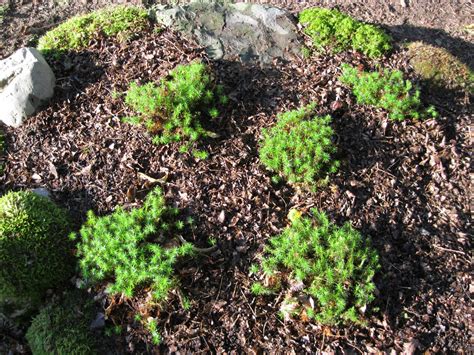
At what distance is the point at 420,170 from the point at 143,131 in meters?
3.21

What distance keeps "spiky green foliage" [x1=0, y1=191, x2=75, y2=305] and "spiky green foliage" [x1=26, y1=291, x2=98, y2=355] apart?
264mm

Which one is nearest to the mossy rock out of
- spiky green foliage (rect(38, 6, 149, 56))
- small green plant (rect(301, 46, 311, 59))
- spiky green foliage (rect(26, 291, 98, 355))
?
small green plant (rect(301, 46, 311, 59))

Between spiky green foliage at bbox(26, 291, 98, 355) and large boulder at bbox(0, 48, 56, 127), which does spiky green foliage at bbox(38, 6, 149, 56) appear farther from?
spiky green foliage at bbox(26, 291, 98, 355)

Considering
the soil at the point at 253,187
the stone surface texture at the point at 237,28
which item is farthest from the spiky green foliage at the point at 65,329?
the stone surface texture at the point at 237,28

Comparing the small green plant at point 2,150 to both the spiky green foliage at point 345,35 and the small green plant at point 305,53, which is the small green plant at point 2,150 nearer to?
the small green plant at point 305,53

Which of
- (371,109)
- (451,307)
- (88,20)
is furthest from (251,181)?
(88,20)

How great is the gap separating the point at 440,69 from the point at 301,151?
2.53 meters

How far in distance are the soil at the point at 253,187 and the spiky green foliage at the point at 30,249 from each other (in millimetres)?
Result: 414

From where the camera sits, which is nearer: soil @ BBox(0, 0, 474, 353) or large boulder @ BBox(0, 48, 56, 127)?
soil @ BBox(0, 0, 474, 353)

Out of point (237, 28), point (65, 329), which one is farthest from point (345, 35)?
point (65, 329)

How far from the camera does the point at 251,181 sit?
15.7ft

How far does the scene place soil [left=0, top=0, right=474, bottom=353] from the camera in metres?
3.99

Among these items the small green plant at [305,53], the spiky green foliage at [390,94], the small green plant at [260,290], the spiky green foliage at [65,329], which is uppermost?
the small green plant at [305,53]

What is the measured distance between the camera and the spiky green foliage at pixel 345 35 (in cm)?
586
